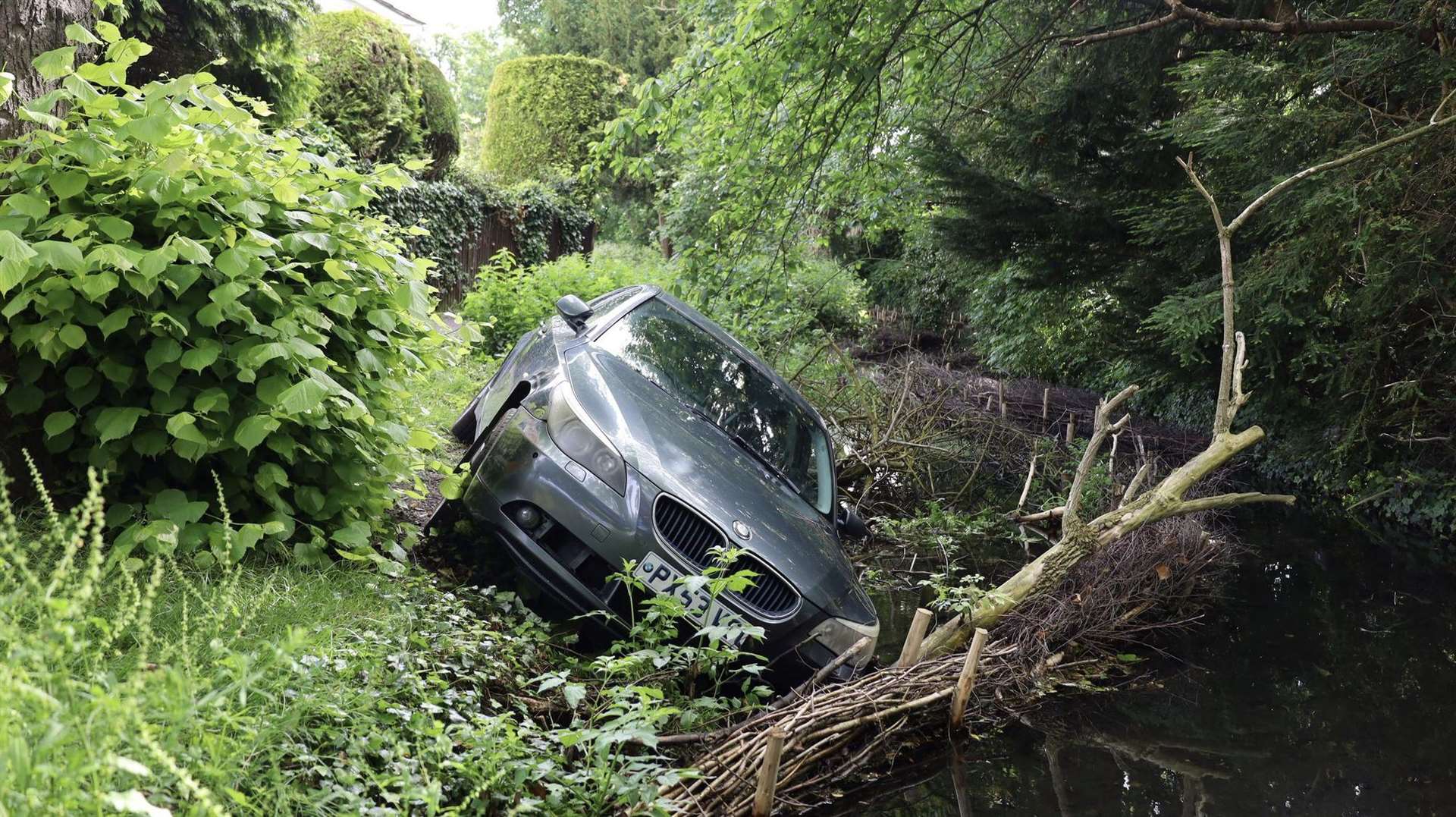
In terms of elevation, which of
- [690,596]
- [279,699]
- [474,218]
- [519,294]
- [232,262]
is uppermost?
[232,262]

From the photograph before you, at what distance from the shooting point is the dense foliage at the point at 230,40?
8.72 m

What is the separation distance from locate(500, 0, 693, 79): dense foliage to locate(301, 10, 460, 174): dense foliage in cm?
1728

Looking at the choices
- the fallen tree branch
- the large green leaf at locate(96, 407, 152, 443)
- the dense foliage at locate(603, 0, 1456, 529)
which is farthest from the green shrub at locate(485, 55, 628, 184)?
the large green leaf at locate(96, 407, 152, 443)

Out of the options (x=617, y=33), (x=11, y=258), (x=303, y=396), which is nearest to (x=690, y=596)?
(x=303, y=396)

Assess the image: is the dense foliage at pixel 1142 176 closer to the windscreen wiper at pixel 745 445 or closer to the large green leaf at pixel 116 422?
the windscreen wiper at pixel 745 445

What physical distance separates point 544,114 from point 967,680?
2505 centimetres

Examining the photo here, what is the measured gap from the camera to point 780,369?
11.4m

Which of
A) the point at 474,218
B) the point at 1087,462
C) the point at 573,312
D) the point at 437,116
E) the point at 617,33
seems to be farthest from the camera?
the point at 617,33

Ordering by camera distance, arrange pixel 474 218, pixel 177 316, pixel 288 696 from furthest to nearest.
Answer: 1. pixel 474 218
2. pixel 177 316
3. pixel 288 696

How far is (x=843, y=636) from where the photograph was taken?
14.5 ft

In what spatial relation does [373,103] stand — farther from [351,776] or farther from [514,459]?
[351,776]

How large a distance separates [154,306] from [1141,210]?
1012cm

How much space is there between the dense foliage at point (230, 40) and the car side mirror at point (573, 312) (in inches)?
189

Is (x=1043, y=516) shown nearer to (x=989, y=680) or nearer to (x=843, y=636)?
(x=989, y=680)
